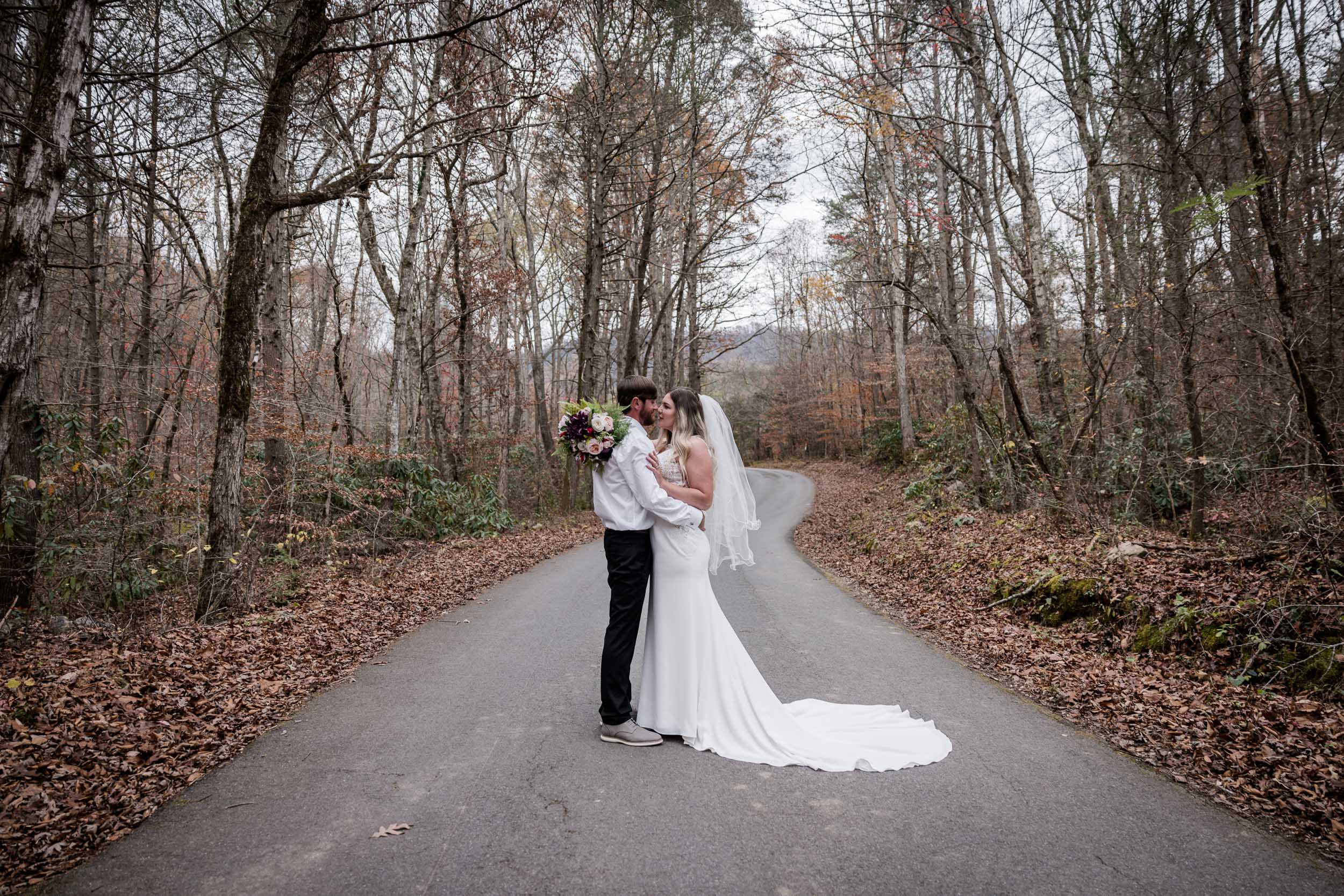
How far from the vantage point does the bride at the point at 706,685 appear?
4152 millimetres

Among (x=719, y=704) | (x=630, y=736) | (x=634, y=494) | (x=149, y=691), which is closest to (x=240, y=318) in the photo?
(x=149, y=691)

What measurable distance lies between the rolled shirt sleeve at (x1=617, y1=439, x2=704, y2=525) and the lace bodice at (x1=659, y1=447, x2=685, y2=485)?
0.68ft

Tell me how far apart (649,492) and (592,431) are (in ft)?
1.93

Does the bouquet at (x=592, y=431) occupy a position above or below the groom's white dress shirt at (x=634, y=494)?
above

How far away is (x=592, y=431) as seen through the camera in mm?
4594

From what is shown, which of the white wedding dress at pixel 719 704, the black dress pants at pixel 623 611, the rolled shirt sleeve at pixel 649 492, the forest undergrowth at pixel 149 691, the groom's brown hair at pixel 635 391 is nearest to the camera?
the forest undergrowth at pixel 149 691

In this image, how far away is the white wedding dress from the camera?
4129 millimetres

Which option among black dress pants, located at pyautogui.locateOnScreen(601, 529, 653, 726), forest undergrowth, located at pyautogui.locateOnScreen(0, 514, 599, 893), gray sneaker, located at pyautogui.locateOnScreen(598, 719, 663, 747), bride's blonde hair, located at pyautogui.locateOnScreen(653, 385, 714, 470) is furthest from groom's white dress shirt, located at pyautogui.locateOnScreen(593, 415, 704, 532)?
forest undergrowth, located at pyautogui.locateOnScreen(0, 514, 599, 893)

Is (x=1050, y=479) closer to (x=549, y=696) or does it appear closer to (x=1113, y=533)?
(x=1113, y=533)

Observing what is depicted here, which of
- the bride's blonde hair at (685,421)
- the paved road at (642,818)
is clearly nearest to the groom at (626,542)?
the bride's blonde hair at (685,421)

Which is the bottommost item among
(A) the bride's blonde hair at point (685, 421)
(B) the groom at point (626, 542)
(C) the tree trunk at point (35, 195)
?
(B) the groom at point (626, 542)

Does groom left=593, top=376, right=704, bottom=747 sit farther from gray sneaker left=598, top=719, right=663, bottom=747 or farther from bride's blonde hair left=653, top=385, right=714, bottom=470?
bride's blonde hair left=653, top=385, right=714, bottom=470

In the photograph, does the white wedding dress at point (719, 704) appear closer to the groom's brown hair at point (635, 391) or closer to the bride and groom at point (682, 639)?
the bride and groom at point (682, 639)

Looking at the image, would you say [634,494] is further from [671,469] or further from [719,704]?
[719,704]
